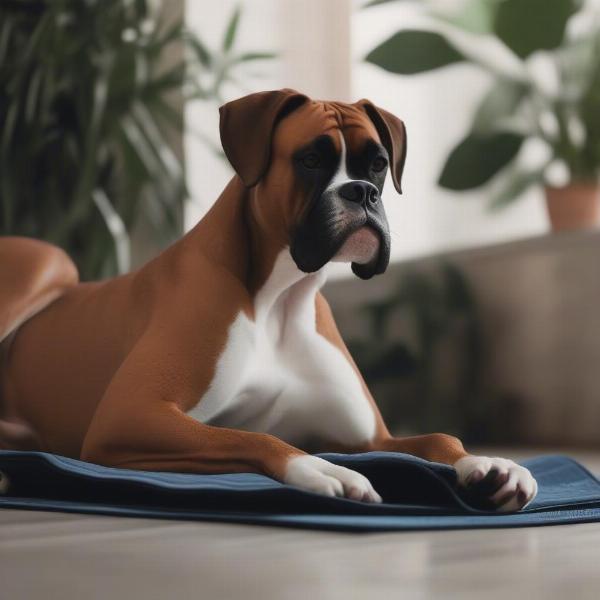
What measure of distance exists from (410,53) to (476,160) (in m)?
0.37

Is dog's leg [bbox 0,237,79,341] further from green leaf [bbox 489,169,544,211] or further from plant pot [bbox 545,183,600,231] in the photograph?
green leaf [bbox 489,169,544,211]

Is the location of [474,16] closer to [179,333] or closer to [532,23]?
[532,23]

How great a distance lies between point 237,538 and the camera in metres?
1.07

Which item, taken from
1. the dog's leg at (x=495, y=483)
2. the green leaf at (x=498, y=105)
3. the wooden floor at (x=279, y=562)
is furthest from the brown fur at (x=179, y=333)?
the green leaf at (x=498, y=105)

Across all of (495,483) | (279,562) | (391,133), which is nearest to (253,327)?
(391,133)

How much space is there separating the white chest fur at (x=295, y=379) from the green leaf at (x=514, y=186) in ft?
5.77

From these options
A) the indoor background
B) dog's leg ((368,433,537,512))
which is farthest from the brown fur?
the indoor background

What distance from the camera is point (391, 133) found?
1.64 meters

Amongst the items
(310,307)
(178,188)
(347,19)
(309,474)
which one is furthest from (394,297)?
(309,474)

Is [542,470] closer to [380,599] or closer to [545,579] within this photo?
[545,579]

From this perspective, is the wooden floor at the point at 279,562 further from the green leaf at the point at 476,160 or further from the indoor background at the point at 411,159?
the green leaf at the point at 476,160

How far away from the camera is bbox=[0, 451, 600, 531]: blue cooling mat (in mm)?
1170

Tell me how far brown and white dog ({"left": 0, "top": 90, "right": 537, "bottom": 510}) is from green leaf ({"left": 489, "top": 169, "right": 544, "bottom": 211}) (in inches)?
66.7

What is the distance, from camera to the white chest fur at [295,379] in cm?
160
